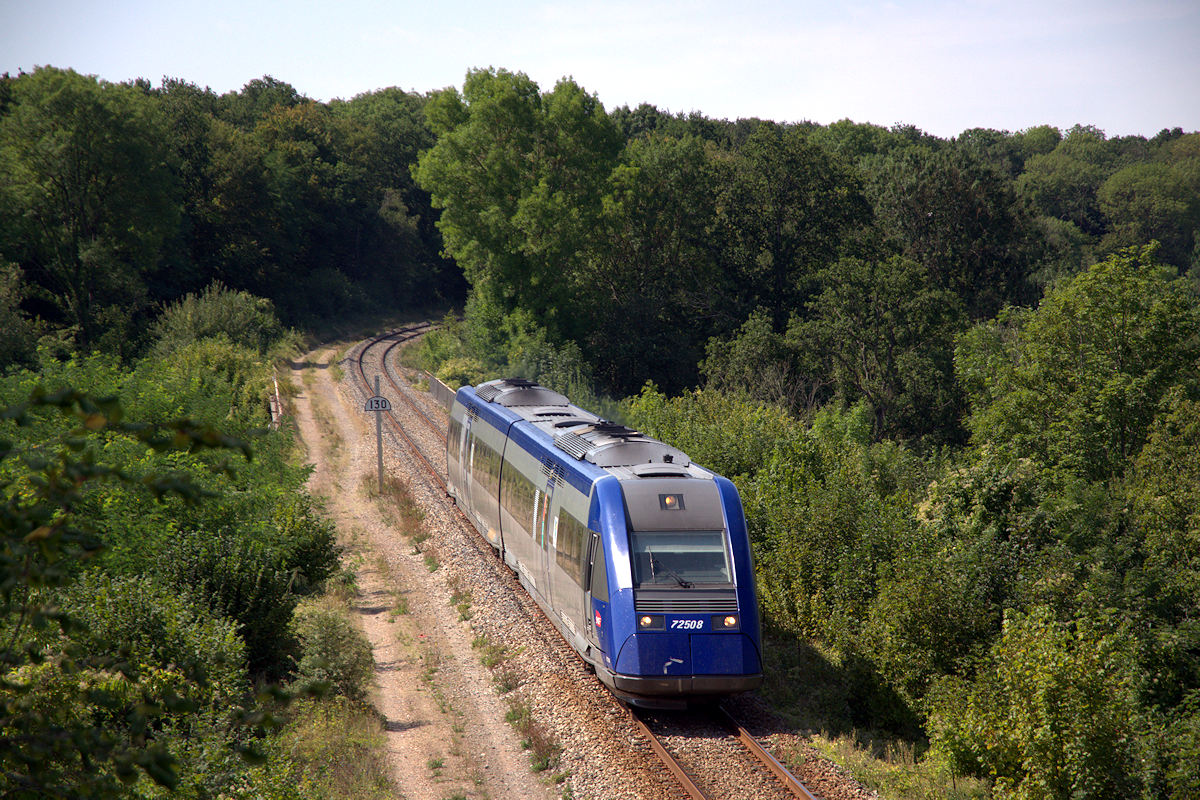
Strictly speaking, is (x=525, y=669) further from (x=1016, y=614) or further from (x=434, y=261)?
(x=434, y=261)

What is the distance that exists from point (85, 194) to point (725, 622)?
4352cm

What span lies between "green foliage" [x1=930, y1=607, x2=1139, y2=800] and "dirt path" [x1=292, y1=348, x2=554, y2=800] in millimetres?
5555

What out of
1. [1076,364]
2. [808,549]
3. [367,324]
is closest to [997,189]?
[1076,364]

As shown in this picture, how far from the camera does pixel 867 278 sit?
4009cm

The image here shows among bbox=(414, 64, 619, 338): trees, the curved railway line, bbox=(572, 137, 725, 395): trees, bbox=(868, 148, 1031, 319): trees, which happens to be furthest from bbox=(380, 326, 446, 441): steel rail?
bbox=(868, 148, 1031, 319): trees

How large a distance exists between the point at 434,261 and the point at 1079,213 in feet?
231

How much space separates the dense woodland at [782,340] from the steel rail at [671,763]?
2.78 m

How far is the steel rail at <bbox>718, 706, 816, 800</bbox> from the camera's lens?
986 cm

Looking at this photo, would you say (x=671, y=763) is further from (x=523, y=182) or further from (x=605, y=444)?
(x=523, y=182)

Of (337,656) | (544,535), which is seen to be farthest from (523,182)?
(337,656)

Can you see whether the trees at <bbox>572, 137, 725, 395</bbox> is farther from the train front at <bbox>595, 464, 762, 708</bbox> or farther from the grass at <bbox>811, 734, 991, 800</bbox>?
Result: the grass at <bbox>811, 734, 991, 800</bbox>

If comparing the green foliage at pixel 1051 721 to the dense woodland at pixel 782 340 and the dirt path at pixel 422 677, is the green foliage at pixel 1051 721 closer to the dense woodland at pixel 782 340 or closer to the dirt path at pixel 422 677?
the dense woodland at pixel 782 340

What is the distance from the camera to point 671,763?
10.4 m

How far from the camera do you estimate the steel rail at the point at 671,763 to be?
9.80m
